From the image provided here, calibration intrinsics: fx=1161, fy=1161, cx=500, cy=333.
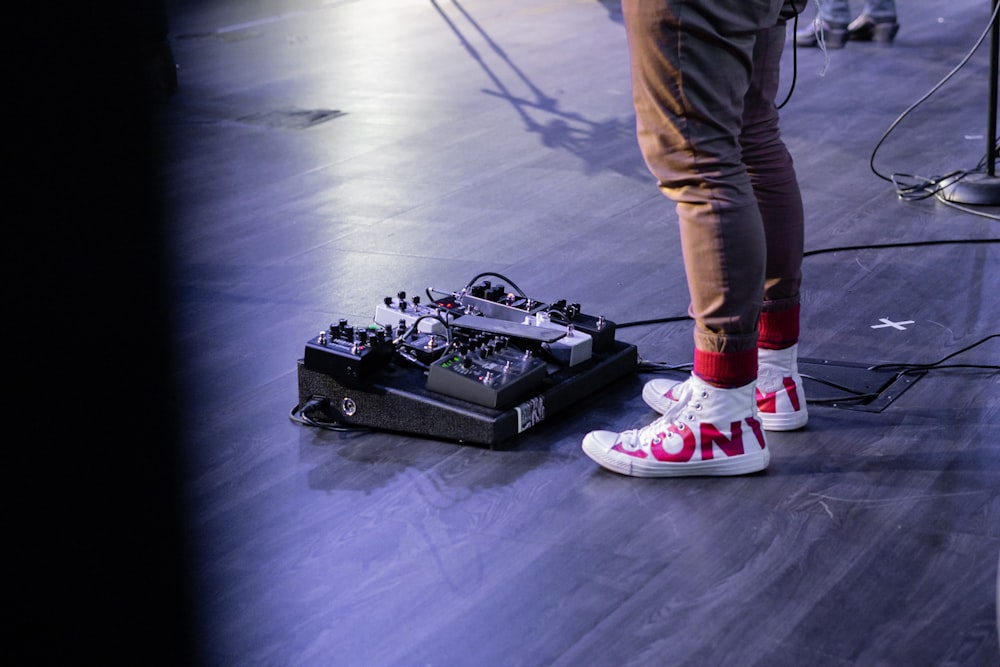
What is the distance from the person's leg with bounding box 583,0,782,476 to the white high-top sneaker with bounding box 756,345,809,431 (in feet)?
0.49

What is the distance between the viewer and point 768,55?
67.0 inches

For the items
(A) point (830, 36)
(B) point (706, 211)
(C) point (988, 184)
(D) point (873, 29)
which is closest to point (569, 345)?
(B) point (706, 211)

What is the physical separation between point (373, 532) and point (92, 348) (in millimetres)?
1258

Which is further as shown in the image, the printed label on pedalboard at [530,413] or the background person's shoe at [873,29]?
the background person's shoe at [873,29]

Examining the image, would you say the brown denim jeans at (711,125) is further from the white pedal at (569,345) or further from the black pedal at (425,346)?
the black pedal at (425,346)

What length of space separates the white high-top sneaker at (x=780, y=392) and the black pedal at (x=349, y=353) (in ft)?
1.56

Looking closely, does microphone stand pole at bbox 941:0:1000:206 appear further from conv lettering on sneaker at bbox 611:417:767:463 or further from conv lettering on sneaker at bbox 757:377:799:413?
conv lettering on sneaker at bbox 611:417:767:463

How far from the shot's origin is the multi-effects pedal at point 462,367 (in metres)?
1.81

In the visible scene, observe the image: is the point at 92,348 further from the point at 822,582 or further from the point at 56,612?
the point at 822,582

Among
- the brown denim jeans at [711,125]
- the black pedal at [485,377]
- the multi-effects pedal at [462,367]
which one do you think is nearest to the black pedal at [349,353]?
the multi-effects pedal at [462,367]

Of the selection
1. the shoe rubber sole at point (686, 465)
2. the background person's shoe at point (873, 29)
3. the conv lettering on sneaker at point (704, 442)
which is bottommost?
the background person's shoe at point (873, 29)

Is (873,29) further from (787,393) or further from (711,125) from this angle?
(711,125)

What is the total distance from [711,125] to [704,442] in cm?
45

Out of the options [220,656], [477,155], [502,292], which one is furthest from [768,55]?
[477,155]
